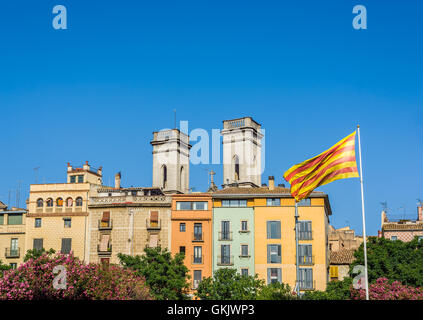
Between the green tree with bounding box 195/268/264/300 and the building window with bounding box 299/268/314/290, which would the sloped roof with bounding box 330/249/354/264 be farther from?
the green tree with bounding box 195/268/264/300

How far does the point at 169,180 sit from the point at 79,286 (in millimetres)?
49573

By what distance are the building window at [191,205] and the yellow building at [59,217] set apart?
1079 cm

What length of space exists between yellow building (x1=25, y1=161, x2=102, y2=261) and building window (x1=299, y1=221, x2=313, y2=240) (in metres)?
23.3

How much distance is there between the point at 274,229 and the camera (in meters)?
64.9

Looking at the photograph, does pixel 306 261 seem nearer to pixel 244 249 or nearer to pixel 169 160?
pixel 244 249

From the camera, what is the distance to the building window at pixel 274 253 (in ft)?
210

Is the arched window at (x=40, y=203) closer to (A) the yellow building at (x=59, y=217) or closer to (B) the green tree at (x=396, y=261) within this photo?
(A) the yellow building at (x=59, y=217)

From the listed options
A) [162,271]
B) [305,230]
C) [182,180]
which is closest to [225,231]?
[305,230]

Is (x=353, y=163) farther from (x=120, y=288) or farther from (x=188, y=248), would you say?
(x=188, y=248)

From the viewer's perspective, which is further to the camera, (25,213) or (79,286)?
(25,213)

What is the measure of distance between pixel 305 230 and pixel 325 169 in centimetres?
3981
